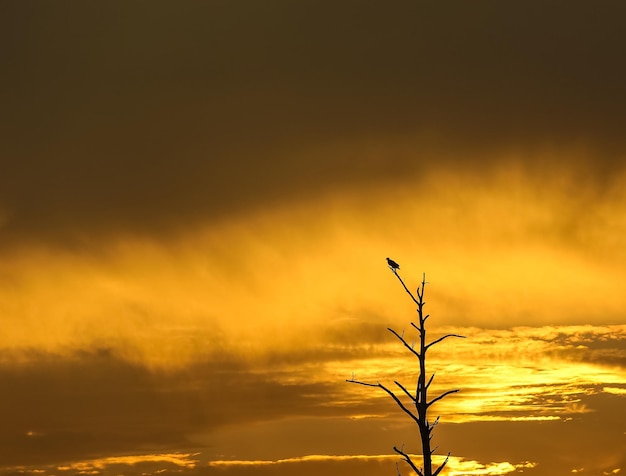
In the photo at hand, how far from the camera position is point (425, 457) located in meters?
43.4

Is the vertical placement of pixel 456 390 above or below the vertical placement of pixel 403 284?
below

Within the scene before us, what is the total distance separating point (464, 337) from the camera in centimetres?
4262

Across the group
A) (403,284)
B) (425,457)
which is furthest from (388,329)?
(425,457)

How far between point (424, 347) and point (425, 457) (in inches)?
144

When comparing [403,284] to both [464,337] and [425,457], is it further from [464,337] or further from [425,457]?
[425,457]

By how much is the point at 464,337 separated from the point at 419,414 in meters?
2.92

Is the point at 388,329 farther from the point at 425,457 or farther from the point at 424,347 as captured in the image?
the point at 425,457

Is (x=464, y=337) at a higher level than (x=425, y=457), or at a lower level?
higher

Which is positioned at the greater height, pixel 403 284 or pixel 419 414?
pixel 403 284

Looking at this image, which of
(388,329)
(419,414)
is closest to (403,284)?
(388,329)

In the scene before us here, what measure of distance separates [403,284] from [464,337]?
2.77 metres

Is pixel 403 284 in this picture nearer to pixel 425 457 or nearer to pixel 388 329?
pixel 388 329

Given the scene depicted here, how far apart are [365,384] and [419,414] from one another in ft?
6.63

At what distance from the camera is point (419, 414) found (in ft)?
141
